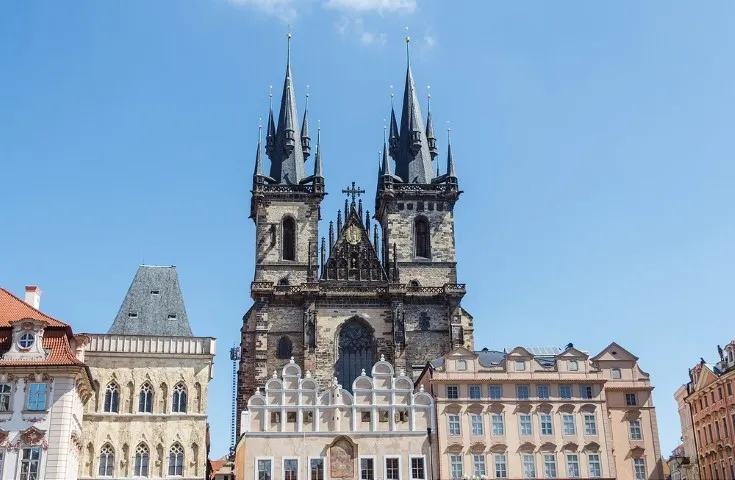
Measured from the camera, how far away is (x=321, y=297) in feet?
224

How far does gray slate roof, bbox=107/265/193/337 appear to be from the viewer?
170 feet

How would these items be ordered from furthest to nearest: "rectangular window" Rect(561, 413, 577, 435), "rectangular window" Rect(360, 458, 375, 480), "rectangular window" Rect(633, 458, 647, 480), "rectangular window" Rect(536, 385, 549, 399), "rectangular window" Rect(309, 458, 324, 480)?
1. "rectangular window" Rect(536, 385, 549, 399)
2. "rectangular window" Rect(561, 413, 577, 435)
3. "rectangular window" Rect(633, 458, 647, 480)
4. "rectangular window" Rect(360, 458, 375, 480)
5. "rectangular window" Rect(309, 458, 324, 480)

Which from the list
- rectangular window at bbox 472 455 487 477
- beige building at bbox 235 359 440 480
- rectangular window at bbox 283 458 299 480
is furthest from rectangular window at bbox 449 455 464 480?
rectangular window at bbox 283 458 299 480

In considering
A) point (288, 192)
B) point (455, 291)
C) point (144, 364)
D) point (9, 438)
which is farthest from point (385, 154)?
point (9, 438)

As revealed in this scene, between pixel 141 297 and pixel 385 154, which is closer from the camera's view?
pixel 141 297

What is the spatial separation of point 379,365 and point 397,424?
11.4ft

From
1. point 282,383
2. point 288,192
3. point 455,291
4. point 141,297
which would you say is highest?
point 288,192

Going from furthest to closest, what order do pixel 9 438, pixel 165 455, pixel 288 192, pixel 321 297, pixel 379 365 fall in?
pixel 288 192 → pixel 321 297 → pixel 379 365 → pixel 165 455 → pixel 9 438

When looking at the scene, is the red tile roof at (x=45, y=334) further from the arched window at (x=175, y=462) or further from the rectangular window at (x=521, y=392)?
the rectangular window at (x=521, y=392)

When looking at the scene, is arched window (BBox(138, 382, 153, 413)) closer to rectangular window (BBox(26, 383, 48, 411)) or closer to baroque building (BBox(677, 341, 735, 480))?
rectangular window (BBox(26, 383, 48, 411))

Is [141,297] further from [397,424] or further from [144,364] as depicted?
[397,424]

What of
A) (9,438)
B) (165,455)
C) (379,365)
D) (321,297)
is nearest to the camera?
(9,438)

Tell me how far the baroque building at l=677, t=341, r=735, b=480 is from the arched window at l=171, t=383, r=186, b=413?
3126 centimetres

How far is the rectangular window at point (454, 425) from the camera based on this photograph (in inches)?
1987
